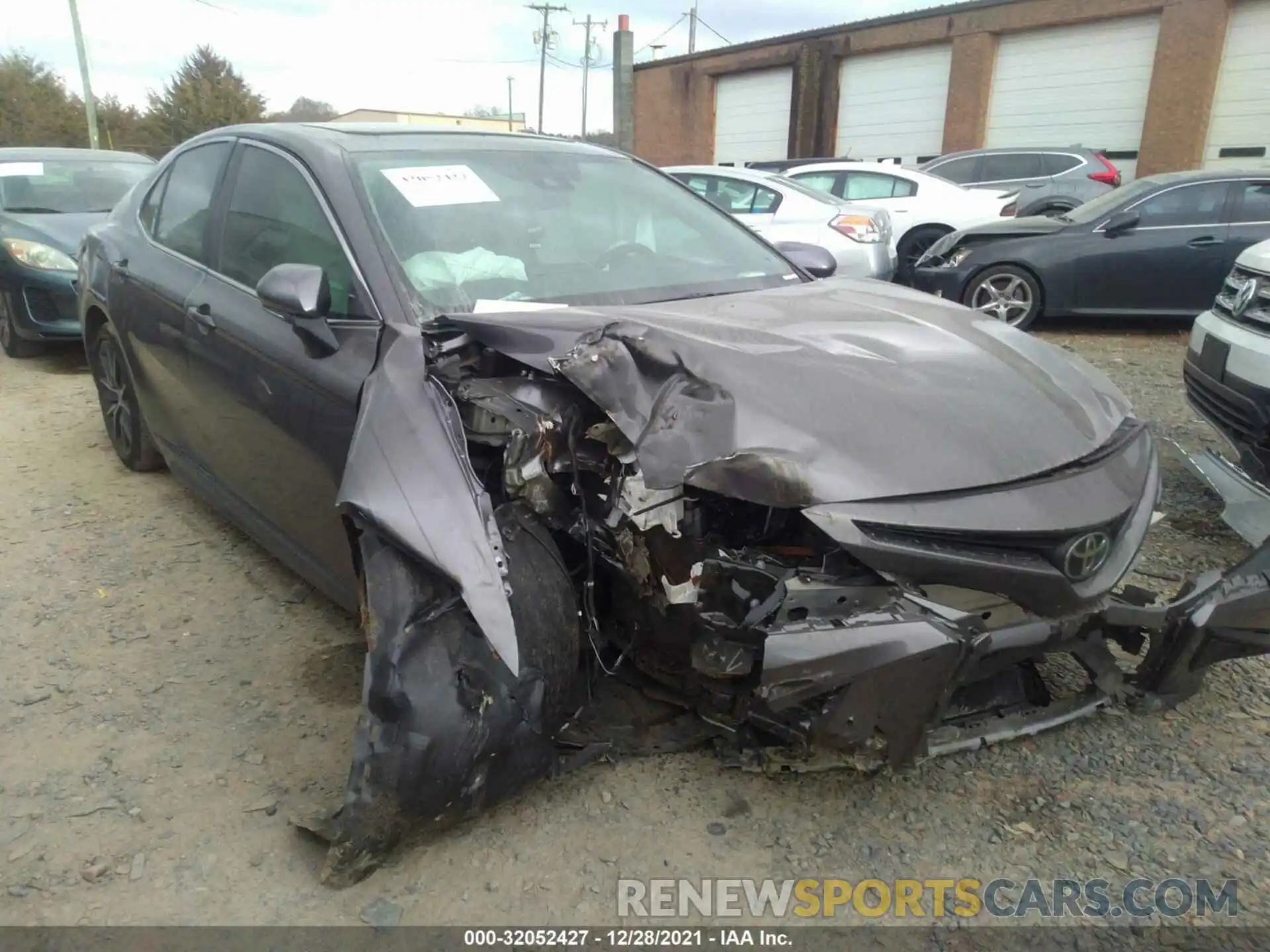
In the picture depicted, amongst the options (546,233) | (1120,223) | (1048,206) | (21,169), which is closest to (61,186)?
(21,169)

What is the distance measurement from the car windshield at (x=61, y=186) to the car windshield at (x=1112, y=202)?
7.86m

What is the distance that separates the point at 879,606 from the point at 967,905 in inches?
29.3

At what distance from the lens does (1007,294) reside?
25.5 feet

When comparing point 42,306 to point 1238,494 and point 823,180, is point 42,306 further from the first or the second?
point 823,180

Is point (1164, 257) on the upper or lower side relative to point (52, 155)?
lower

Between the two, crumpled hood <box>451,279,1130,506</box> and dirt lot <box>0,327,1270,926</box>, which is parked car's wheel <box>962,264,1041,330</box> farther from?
crumpled hood <box>451,279,1130,506</box>

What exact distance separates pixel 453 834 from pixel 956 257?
720 cm

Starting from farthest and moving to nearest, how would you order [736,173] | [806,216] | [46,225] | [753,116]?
[753,116]
[736,173]
[806,216]
[46,225]

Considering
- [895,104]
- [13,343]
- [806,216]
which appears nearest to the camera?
[13,343]

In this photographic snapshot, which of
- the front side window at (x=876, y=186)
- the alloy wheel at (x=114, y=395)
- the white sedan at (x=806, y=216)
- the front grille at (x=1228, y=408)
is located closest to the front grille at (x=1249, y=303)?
the front grille at (x=1228, y=408)

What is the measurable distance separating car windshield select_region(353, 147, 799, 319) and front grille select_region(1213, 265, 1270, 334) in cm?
202

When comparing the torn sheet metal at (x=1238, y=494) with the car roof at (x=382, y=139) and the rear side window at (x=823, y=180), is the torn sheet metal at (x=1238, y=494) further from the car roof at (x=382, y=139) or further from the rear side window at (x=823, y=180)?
the rear side window at (x=823, y=180)

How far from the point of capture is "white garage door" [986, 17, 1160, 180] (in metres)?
16.9

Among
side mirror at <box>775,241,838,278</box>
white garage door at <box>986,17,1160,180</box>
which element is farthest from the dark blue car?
white garage door at <box>986,17,1160,180</box>
